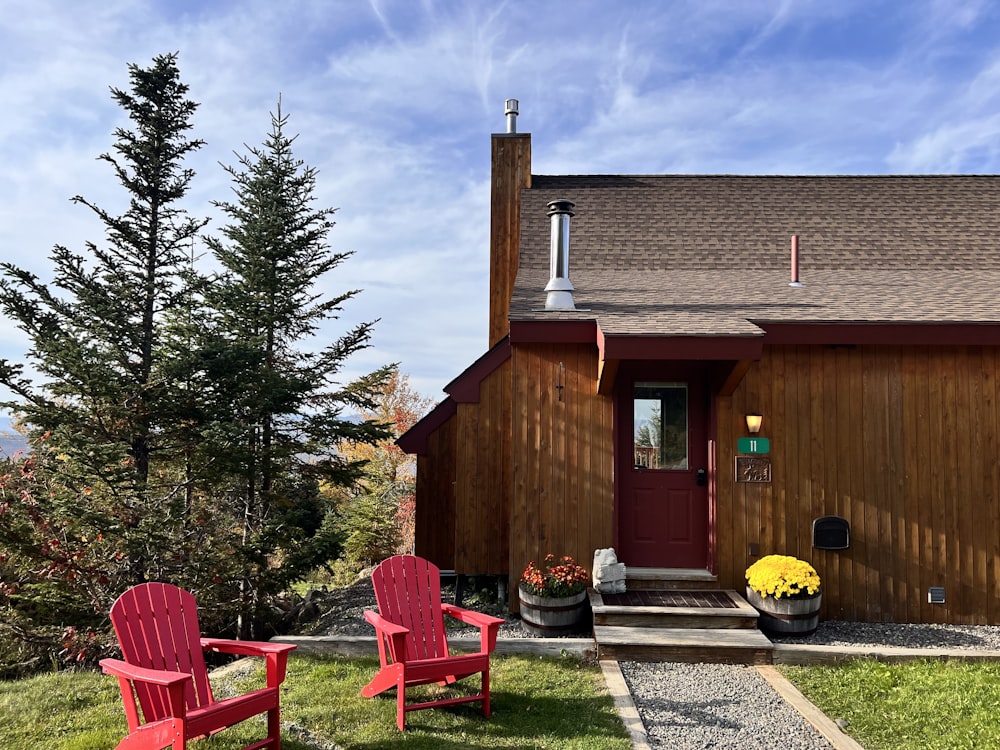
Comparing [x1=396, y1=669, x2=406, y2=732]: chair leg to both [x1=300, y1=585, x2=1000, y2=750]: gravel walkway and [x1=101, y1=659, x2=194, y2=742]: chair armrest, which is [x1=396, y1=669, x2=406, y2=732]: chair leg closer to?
[x1=101, y1=659, x2=194, y2=742]: chair armrest

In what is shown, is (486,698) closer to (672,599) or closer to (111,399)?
(672,599)

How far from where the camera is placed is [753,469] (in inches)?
253

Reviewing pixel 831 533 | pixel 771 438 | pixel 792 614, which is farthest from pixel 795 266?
pixel 792 614

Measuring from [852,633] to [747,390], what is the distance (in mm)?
2365

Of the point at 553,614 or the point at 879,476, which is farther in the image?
the point at 879,476

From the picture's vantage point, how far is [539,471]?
21.3 ft

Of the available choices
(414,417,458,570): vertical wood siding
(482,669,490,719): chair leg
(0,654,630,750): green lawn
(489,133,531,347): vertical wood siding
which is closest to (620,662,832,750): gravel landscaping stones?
(0,654,630,750): green lawn

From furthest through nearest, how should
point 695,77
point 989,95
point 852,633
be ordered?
point 989,95, point 695,77, point 852,633

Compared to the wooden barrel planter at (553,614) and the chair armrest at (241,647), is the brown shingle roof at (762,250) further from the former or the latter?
the chair armrest at (241,647)

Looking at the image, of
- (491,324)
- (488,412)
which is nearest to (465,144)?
(491,324)

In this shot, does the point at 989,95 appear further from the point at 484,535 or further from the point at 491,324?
the point at 484,535

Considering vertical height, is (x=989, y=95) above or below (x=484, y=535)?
above

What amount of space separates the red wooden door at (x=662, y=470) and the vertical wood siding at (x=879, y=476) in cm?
38

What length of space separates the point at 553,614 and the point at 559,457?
4.81 feet
